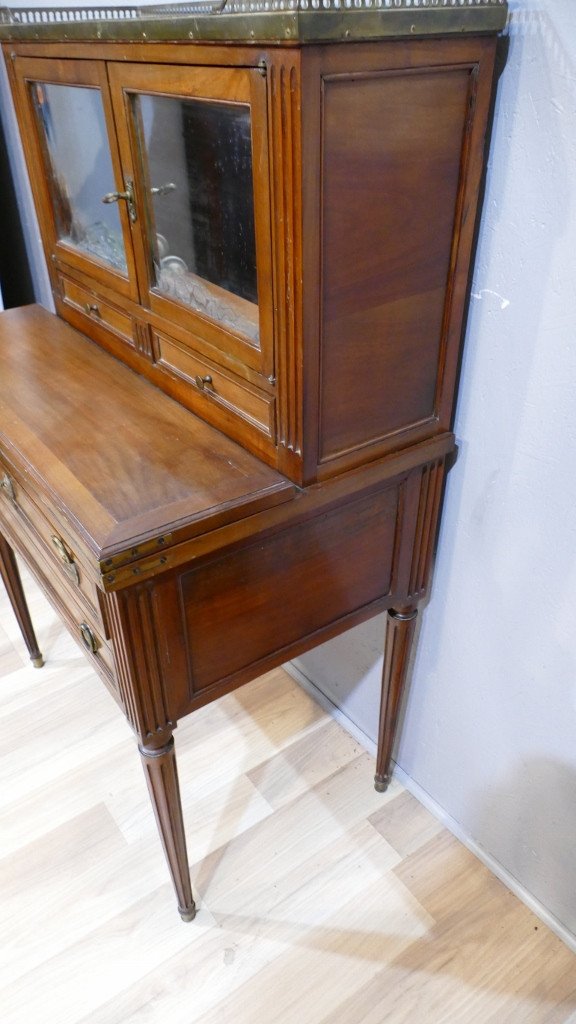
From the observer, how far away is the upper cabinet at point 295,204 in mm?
642

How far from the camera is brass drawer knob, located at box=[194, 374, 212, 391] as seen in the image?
89cm

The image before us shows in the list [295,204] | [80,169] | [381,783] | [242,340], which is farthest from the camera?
[381,783]

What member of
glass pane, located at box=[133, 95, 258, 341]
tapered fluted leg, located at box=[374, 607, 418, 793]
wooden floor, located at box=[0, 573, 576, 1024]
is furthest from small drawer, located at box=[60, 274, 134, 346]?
wooden floor, located at box=[0, 573, 576, 1024]

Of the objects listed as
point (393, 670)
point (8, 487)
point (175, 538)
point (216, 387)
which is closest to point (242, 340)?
point (216, 387)

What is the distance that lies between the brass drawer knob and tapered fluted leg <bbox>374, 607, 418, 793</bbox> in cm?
43

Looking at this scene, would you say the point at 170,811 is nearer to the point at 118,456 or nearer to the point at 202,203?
the point at 118,456

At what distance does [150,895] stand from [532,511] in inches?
33.3

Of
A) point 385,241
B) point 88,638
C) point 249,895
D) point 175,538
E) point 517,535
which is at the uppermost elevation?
point 385,241

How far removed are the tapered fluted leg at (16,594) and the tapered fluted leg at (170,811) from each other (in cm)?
61

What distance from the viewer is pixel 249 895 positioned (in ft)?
3.89

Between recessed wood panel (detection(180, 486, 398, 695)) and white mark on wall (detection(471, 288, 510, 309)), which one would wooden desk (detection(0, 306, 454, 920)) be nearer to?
recessed wood panel (detection(180, 486, 398, 695))

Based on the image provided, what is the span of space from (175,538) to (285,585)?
0.68 feet

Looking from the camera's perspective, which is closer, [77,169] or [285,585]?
[285,585]

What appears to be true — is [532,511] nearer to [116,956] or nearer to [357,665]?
[357,665]
